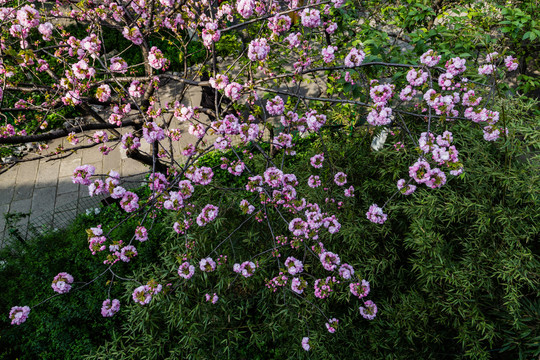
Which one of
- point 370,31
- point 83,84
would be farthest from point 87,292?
point 370,31

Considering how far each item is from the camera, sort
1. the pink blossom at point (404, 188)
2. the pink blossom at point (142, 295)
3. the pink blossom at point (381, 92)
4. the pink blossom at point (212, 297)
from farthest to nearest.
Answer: the pink blossom at point (212, 297) → the pink blossom at point (381, 92) → the pink blossom at point (142, 295) → the pink blossom at point (404, 188)

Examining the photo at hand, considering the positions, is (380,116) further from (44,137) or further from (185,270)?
(44,137)

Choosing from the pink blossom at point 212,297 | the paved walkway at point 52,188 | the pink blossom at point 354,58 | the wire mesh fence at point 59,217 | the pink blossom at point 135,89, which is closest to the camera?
the pink blossom at point 354,58

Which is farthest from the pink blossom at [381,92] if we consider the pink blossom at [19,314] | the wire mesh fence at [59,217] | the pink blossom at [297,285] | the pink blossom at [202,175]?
the wire mesh fence at [59,217]

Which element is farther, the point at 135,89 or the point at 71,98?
the point at 135,89

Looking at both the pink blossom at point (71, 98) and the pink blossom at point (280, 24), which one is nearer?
the pink blossom at point (71, 98)

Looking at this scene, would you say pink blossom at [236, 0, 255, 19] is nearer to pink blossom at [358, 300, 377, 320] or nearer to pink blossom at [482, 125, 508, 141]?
pink blossom at [482, 125, 508, 141]

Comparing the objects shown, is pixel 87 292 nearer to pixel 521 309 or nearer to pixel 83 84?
pixel 83 84

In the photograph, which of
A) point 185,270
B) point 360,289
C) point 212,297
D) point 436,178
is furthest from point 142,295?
point 436,178

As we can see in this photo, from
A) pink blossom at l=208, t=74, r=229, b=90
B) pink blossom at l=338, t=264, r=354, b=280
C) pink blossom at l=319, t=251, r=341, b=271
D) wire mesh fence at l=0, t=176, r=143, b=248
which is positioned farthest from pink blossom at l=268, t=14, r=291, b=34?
wire mesh fence at l=0, t=176, r=143, b=248

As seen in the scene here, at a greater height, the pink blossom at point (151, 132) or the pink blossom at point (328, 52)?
the pink blossom at point (328, 52)

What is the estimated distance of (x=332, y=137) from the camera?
13.6 feet

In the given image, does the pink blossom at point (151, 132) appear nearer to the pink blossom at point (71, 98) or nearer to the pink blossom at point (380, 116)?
the pink blossom at point (71, 98)

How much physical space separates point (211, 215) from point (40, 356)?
275cm
